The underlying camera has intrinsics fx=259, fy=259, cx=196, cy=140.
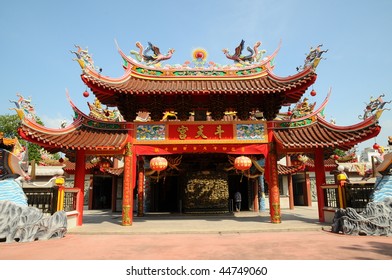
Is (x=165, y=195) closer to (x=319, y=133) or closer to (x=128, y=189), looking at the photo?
(x=128, y=189)

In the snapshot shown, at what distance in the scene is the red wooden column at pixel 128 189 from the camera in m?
9.44

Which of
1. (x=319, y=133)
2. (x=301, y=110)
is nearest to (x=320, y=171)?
(x=319, y=133)

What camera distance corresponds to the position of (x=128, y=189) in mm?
9672

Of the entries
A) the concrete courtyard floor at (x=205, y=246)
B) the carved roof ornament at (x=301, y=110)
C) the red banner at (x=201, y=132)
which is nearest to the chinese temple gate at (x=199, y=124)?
the red banner at (x=201, y=132)

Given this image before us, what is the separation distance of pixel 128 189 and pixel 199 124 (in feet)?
11.9

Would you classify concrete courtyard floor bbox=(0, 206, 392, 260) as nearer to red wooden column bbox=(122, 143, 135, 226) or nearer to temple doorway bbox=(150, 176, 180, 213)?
red wooden column bbox=(122, 143, 135, 226)

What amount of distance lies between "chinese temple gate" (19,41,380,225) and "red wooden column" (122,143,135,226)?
0.04 metres

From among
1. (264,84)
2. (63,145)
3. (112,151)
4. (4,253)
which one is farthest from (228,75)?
(4,253)

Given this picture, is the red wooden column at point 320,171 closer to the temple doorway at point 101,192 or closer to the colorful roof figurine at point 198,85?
the colorful roof figurine at point 198,85

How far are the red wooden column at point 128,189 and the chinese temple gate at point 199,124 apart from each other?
0.04 metres

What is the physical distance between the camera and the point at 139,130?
33.2ft

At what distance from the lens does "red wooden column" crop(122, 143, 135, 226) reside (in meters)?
9.44

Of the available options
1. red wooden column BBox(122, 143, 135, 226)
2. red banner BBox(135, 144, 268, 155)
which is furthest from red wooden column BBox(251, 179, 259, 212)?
red wooden column BBox(122, 143, 135, 226)
